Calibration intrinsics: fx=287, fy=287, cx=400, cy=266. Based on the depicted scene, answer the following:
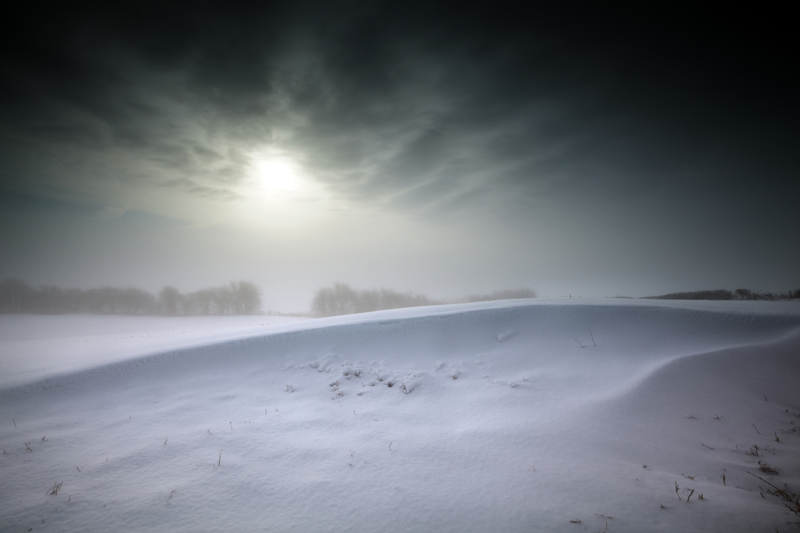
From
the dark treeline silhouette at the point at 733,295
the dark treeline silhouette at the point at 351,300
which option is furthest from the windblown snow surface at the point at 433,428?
the dark treeline silhouette at the point at 351,300

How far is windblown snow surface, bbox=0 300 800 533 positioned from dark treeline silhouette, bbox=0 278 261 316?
108 ft

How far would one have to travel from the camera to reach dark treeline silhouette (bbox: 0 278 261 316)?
1329 inches

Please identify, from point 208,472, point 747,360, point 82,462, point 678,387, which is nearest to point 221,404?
point 82,462

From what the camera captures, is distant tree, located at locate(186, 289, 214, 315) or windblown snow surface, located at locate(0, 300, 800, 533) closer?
windblown snow surface, located at locate(0, 300, 800, 533)

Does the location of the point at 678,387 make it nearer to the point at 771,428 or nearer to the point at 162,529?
the point at 771,428

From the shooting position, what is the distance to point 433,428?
4.87 metres

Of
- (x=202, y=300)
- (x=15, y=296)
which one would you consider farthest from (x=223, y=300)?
(x=15, y=296)

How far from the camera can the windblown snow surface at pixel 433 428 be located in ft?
10.3

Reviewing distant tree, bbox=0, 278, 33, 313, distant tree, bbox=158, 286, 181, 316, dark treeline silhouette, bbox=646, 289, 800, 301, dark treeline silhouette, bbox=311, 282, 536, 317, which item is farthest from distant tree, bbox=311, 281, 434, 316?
distant tree, bbox=0, 278, 33, 313

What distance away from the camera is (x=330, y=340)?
878cm

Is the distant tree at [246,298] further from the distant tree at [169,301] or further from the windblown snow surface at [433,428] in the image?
the windblown snow surface at [433,428]

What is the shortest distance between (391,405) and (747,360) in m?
7.14

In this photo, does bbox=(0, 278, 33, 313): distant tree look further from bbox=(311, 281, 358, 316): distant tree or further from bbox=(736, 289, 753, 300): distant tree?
bbox=(736, 289, 753, 300): distant tree

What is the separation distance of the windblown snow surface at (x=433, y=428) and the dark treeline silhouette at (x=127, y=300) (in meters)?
32.8
